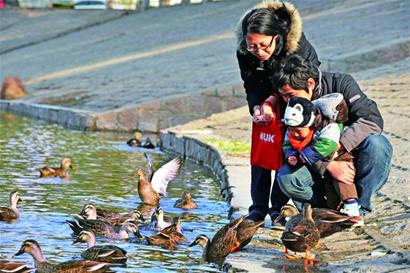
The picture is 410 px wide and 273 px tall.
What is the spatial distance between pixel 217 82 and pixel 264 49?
11.7m

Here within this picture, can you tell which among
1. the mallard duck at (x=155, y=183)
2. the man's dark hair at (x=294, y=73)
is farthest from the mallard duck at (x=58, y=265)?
the mallard duck at (x=155, y=183)

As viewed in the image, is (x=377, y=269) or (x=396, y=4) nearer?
(x=377, y=269)

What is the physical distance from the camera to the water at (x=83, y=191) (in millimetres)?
8547

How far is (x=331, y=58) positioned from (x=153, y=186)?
335 inches

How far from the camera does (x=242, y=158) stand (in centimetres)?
1288

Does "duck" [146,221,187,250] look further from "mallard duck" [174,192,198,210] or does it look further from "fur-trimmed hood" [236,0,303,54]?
"mallard duck" [174,192,198,210]

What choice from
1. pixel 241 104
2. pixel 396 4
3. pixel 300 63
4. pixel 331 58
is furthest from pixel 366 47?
pixel 300 63

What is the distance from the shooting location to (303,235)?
7633 millimetres

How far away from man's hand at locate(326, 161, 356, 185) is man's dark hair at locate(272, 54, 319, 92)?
565mm

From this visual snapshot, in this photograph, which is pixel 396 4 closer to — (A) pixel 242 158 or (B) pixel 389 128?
(B) pixel 389 128

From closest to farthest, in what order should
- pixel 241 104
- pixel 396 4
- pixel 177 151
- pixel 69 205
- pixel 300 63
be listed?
pixel 300 63 < pixel 69 205 < pixel 177 151 < pixel 241 104 < pixel 396 4

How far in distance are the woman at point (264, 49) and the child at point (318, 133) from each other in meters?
0.37

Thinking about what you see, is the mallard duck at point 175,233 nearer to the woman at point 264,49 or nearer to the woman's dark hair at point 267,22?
the woman at point 264,49

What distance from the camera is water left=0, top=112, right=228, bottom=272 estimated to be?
855 centimetres
